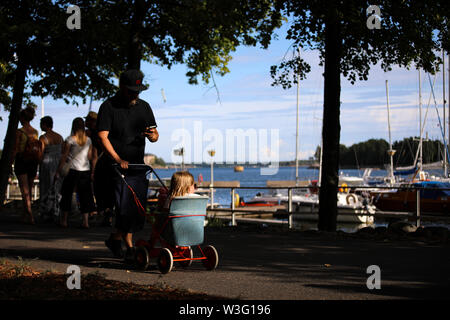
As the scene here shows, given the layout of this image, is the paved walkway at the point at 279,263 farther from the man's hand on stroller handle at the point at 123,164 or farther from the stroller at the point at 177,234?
the man's hand on stroller handle at the point at 123,164

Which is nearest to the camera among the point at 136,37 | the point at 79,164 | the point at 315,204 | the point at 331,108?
the point at 79,164

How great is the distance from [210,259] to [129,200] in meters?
1.17

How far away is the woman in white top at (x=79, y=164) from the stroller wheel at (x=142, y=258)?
4.73 m

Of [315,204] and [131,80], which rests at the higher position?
[131,80]

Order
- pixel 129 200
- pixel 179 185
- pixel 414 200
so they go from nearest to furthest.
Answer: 1. pixel 179 185
2. pixel 129 200
3. pixel 414 200

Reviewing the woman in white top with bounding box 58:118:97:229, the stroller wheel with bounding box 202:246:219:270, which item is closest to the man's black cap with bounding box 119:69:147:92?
the stroller wheel with bounding box 202:246:219:270

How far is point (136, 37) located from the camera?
16.9 meters

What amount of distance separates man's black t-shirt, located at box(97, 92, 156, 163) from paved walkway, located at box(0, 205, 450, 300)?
138cm

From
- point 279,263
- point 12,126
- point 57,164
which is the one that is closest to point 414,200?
point 12,126

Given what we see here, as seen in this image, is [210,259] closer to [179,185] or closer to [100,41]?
[179,185]

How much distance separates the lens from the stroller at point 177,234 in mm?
6379
